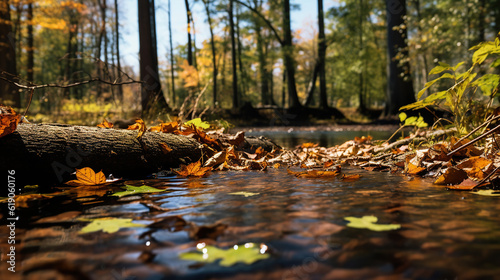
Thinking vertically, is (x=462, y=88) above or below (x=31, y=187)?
above

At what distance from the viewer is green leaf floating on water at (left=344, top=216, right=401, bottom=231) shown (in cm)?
99

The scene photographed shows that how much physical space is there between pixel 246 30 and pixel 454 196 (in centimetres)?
2948

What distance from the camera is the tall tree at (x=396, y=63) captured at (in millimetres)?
12469

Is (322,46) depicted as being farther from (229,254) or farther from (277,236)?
(229,254)

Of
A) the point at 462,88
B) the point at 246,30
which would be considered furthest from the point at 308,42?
the point at 462,88

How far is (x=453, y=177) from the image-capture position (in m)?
1.71

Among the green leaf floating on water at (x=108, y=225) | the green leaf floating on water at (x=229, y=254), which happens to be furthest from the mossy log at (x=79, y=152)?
the green leaf floating on water at (x=229, y=254)

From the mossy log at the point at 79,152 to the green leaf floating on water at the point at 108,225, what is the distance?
96cm

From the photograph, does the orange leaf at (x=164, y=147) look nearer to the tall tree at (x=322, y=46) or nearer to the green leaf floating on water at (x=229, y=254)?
the green leaf floating on water at (x=229, y=254)

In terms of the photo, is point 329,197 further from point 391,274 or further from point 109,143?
point 109,143

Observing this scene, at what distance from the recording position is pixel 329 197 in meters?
1.49

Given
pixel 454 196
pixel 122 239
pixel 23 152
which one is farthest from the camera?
pixel 23 152

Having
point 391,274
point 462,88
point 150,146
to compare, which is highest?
point 462,88

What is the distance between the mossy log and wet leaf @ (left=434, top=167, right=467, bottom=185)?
6.53ft
